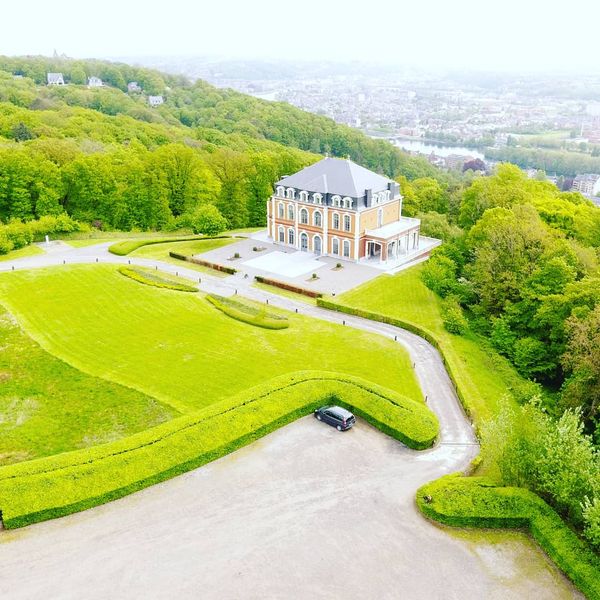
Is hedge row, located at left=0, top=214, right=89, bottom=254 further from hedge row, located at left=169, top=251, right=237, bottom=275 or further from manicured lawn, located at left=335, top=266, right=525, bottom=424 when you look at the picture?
manicured lawn, located at left=335, top=266, right=525, bottom=424

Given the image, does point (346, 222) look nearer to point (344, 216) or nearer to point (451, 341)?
point (344, 216)

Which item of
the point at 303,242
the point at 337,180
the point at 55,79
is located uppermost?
the point at 55,79

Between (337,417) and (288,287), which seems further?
(288,287)

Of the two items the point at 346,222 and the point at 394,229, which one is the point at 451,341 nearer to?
the point at 346,222

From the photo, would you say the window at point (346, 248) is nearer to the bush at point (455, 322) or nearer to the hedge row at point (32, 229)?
the bush at point (455, 322)

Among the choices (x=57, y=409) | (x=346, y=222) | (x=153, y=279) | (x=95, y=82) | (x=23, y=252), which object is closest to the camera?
(x=57, y=409)

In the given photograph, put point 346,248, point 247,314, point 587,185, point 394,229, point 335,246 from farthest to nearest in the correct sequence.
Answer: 1. point 587,185
2. point 335,246
3. point 394,229
4. point 346,248
5. point 247,314

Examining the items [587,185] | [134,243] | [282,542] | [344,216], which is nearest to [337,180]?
[344,216]

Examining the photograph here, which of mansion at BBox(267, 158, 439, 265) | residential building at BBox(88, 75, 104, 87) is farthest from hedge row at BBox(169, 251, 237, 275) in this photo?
residential building at BBox(88, 75, 104, 87)

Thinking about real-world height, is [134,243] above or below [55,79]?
below
